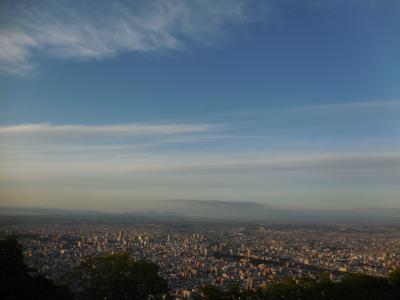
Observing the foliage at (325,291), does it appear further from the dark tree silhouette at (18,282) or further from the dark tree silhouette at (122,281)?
the dark tree silhouette at (18,282)

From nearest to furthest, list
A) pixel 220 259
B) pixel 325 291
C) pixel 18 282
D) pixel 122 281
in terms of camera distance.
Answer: pixel 18 282 < pixel 325 291 < pixel 122 281 < pixel 220 259

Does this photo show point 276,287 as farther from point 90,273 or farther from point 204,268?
point 204,268

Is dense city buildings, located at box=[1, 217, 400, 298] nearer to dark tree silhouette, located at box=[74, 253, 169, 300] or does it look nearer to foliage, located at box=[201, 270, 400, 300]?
dark tree silhouette, located at box=[74, 253, 169, 300]

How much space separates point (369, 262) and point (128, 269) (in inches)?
1738

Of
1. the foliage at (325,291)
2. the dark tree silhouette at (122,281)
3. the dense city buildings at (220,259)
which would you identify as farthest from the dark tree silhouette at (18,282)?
the dense city buildings at (220,259)

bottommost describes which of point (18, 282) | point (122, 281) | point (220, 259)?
point (220, 259)

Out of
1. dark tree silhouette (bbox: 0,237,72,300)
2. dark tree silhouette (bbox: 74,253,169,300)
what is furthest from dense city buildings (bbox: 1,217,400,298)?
dark tree silhouette (bbox: 0,237,72,300)

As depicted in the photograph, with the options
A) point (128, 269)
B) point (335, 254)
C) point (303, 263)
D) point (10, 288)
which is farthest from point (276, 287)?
point (335, 254)

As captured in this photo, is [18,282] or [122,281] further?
[122,281]

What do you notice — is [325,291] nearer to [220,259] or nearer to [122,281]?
[122,281]

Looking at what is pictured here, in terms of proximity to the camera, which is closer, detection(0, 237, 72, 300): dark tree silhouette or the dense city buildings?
detection(0, 237, 72, 300): dark tree silhouette

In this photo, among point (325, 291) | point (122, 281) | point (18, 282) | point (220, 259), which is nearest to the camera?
point (18, 282)

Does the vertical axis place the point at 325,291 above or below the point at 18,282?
below

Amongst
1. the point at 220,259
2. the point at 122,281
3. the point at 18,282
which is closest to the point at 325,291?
the point at 122,281
